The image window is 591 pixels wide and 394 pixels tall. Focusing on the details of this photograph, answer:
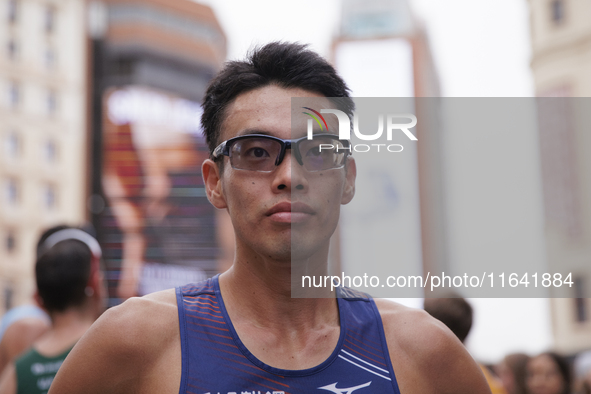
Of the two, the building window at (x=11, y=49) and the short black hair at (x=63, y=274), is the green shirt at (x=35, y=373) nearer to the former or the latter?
the short black hair at (x=63, y=274)

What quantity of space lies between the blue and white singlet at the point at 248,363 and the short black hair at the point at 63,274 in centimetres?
149

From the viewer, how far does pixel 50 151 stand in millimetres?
29625

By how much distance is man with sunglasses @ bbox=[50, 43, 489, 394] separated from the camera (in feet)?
5.89

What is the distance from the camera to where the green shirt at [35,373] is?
116 inches

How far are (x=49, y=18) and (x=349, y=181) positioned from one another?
85.0 feet

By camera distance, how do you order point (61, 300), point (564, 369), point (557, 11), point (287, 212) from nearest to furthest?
point (287, 212) < point (61, 300) < point (564, 369) < point (557, 11)

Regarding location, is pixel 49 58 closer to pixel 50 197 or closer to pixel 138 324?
pixel 50 197

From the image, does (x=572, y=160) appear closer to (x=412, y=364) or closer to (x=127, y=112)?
(x=412, y=364)

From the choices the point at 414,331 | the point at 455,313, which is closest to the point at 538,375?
the point at 455,313

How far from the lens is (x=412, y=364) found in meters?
1.97

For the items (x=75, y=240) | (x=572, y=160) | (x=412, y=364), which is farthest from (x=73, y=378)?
(x=572, y=160)

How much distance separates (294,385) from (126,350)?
1.68 feet

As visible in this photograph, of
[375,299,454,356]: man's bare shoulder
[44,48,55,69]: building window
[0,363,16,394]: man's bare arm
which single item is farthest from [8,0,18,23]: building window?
[375,299,454,356]: man's bare shoulder

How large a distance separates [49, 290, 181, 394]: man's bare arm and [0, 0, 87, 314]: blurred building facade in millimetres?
24767
